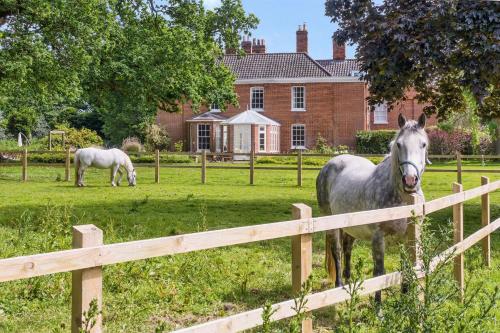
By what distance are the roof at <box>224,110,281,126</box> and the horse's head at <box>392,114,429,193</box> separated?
37.4m

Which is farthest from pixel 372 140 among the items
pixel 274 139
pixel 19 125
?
pixel 19 125

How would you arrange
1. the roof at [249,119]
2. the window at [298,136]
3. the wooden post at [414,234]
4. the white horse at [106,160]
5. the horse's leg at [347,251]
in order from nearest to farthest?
the wooden post at [414,234]
the horse's leg at [347,251]
the white horse at [106,160]
the roof at [249,119]
the window at [298,136]

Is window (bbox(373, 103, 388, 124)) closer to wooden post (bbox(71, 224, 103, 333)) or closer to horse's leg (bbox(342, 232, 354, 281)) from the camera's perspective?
horse's leg (bbox(342, 232, 354, 281))

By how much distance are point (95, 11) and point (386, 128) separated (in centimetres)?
3143

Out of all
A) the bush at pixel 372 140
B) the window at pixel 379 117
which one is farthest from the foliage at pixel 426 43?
the window at pixel 379 117

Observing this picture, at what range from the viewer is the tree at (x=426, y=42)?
1137 centimetres

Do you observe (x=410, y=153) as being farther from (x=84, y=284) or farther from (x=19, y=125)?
(x=19, y=125)

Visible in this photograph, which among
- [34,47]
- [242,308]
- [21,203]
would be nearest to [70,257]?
[242,308]

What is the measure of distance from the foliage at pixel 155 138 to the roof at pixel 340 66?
13.0 m

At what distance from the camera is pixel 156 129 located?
4628 centimetres

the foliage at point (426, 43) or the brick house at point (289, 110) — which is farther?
the brick house at point (289, 110)

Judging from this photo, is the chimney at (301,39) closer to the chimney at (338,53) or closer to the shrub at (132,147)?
the chimney at (338,53)

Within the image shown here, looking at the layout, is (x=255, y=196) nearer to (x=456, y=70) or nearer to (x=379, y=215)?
(x=456, y=70)

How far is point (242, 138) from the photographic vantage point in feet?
148
